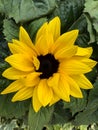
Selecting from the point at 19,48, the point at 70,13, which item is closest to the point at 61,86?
the point at 19,48

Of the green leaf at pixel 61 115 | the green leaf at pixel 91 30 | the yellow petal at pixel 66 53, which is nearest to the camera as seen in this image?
the yellow petal at pixel 66 53

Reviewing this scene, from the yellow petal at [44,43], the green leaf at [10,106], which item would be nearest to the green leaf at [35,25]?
the yellow petal at [44,43]

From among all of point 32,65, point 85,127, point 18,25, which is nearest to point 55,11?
point 18,25

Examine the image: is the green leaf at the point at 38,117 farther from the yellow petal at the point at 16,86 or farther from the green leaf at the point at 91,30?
the green leaf at the point at 91,30

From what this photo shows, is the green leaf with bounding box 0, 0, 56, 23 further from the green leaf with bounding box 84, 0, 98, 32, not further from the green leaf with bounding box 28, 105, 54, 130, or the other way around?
the green leaf with bounding box 28, 105, 54, 130

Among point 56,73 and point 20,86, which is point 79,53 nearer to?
point 56,73

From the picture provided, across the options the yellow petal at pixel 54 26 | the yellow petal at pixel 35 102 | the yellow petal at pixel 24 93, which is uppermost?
the yellow petal at pixel 54 26
